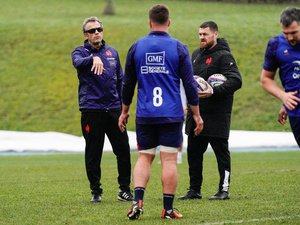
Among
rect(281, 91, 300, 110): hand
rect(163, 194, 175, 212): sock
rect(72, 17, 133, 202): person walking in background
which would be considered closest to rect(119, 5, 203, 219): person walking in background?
rect(163, 194, 175, 212): sock

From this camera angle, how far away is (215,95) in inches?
454

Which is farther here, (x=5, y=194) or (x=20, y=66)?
(x=20, y=66)

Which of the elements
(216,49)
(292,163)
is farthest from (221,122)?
(292,163)

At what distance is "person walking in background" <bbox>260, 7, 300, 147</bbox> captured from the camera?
8.67 meters

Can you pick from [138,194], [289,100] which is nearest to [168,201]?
[138,194]

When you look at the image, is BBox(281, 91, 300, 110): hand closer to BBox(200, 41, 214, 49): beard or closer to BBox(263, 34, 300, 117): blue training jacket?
BBox(263, 34, 300, 117): blue training jacket

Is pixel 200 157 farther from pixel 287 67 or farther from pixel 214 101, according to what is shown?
pixel 287 67

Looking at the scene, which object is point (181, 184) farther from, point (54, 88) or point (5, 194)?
point (54, 88)

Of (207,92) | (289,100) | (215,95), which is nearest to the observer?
(289,100)

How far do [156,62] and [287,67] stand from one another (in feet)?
4.47

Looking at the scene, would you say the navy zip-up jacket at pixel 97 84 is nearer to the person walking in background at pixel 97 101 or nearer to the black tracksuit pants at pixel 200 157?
the person walking in background at pixel 97 101

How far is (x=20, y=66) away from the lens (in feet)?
133

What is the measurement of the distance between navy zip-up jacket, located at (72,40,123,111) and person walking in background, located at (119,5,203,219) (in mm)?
2055

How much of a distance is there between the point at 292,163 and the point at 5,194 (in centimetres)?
799
